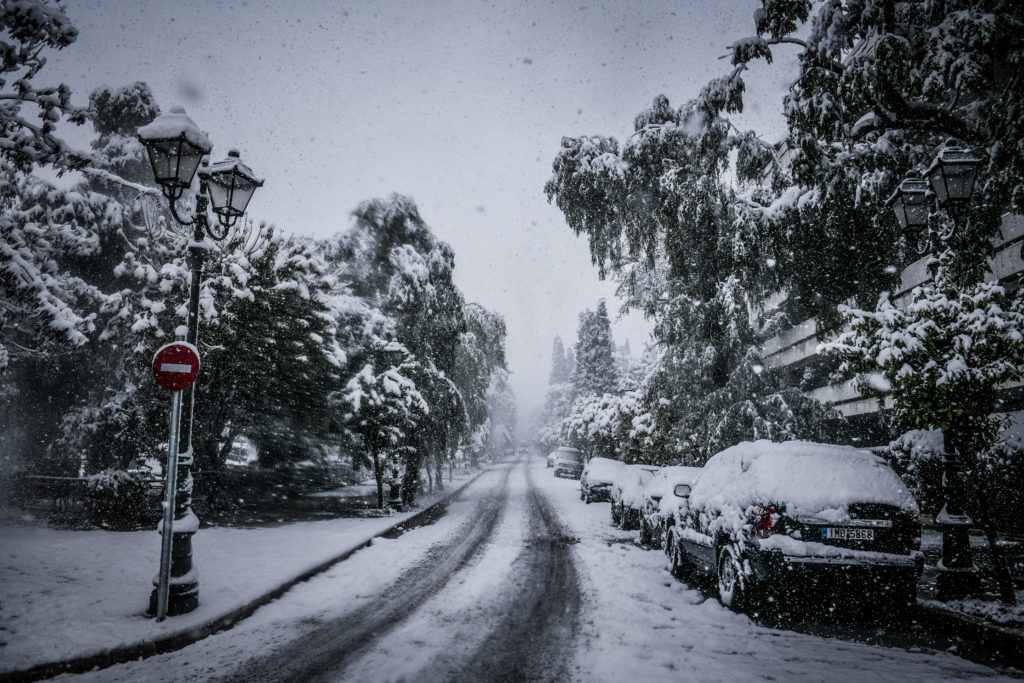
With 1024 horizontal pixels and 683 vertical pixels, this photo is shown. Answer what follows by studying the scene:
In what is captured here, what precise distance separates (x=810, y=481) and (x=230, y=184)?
751 centimetres

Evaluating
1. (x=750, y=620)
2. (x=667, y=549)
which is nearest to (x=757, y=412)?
(x=667, y=549)

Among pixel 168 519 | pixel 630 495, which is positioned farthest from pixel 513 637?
pixel 630 495

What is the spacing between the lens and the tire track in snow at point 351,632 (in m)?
4.43

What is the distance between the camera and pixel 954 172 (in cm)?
672

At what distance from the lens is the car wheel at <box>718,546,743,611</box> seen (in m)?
6.05

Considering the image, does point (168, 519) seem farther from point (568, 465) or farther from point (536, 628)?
point (568, 465)

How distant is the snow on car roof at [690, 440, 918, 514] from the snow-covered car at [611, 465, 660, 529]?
23.5ft

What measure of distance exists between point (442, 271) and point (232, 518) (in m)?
9.92

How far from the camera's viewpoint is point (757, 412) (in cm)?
1688

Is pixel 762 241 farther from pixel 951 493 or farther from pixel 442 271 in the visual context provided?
pixel 442 271

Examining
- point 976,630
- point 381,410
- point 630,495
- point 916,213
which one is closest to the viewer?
point 976,630

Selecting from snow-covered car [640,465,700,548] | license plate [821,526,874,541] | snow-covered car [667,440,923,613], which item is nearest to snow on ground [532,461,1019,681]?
snow-covered car [667,440,923,613]

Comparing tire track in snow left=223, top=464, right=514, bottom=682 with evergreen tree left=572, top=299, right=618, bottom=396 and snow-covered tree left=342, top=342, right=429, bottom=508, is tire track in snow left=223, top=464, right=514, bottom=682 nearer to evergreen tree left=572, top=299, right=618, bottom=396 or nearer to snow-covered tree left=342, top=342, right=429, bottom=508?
snow-covered tree left=342, top=342, right=429, bottom=508

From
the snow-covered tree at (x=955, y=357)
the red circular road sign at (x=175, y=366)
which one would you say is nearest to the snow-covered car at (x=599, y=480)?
the snow-covered tree at (x=955, y=357)
